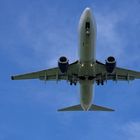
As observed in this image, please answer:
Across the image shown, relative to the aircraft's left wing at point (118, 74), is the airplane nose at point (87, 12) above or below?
above

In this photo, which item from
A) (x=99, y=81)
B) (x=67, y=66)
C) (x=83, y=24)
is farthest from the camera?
(x=99, y=81)

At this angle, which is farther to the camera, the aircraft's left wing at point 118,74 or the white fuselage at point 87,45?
the aircraft's left wing at point 118,74

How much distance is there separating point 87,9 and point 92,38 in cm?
282

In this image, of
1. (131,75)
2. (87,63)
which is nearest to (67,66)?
(87,63)

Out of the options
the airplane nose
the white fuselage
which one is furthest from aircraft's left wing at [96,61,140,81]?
the airplane nose

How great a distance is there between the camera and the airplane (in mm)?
45000

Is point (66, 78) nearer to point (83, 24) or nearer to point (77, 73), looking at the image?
point (77, 73)

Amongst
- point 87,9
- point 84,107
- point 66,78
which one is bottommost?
point 84,107

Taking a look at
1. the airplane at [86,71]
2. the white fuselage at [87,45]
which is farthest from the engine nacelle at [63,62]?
the white fuselage at [87,45]

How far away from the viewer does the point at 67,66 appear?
157ft

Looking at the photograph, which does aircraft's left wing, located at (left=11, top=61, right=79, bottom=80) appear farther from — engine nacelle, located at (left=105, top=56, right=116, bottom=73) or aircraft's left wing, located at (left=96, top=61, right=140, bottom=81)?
engine nacelle, located at (left=105, top=56, right=116, bottom=73)

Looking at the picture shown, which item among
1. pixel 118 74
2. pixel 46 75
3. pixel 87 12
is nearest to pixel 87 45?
pixel 87 12

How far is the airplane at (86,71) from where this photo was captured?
4500 cm

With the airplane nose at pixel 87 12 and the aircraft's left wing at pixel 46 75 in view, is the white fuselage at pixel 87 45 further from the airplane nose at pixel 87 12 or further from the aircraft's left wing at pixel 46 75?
the aircraft's left wing at pixel 46 75
